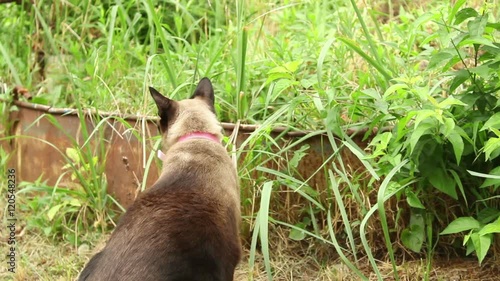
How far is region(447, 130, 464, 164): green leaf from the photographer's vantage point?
12.2 feet

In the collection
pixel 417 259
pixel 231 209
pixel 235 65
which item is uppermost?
pixel 235 65

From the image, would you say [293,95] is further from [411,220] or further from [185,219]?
[185,219]

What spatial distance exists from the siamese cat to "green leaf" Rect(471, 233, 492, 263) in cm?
103

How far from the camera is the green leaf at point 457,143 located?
146 inches

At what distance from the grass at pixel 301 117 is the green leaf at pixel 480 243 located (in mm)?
380

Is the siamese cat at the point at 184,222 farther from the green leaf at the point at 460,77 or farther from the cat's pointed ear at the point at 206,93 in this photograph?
the green leaf at the point at 460,77

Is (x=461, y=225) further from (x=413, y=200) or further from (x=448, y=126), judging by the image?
(x=448, y=126)

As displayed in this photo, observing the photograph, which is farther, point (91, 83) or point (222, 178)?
point (91, 83)

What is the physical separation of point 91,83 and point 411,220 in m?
2.25

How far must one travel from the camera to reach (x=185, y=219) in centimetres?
350

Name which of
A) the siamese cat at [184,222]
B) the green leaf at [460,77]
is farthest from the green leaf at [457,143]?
the siamese cat at [184,222]

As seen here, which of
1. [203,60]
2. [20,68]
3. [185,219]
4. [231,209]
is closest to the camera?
[185,219]

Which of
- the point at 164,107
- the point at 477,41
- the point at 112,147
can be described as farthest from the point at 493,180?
the point at 112,147

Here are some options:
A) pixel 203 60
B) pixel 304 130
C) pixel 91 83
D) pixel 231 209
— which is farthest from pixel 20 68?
pixel 231 209
